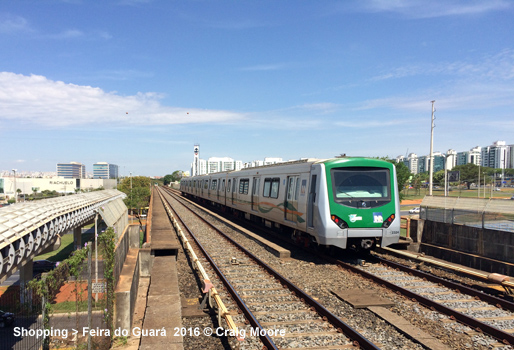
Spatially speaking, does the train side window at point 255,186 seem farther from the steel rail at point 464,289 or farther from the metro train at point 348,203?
the steel rail at point 464,289

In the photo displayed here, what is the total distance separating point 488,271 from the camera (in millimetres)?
10891

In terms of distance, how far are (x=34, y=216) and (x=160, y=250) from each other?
4723 mm

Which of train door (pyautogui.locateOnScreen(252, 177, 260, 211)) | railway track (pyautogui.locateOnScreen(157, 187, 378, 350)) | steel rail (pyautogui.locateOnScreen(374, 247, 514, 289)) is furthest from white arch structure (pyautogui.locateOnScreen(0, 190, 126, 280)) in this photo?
steel rail (pyautogui.locateOnScreen(374, 247, 514, 289))

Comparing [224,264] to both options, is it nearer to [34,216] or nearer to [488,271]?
[34,216]

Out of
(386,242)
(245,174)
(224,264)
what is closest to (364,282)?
(386,242)

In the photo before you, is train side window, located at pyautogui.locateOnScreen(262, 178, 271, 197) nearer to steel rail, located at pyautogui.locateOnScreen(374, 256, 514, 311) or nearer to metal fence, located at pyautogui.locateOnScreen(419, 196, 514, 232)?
metal fence, located at pyautogui.locateOnScreen(419, 196, 514, 232)

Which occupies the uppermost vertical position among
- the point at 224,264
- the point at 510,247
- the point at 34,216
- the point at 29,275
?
the point at 34,216

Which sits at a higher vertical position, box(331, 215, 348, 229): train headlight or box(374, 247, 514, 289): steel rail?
box(331, 215, 348, 229): train headlight

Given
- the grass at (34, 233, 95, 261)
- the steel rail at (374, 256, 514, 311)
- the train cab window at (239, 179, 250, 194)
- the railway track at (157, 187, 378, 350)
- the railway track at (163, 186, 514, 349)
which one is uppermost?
the train cab window at (239, 179, 250, 194)

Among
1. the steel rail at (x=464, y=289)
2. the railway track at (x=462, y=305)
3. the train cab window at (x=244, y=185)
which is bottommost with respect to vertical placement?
the railway track at (x=462, y=305)

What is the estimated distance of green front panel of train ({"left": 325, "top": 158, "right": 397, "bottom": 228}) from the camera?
1080 centimetres

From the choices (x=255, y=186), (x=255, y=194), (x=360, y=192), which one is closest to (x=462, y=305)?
(x=360, y=192)

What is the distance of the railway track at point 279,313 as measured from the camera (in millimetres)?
5906

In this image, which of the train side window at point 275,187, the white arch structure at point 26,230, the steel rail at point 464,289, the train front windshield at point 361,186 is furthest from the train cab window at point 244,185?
the steel rail at point 464,289
